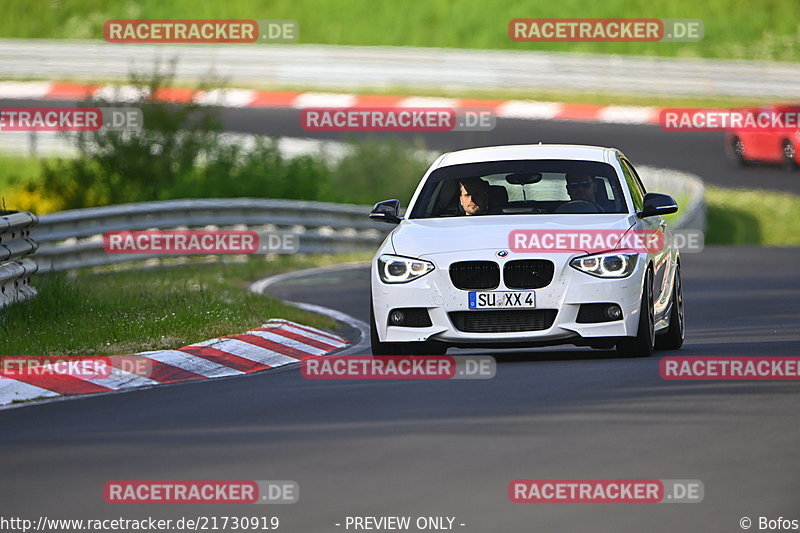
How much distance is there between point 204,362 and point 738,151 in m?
26.1

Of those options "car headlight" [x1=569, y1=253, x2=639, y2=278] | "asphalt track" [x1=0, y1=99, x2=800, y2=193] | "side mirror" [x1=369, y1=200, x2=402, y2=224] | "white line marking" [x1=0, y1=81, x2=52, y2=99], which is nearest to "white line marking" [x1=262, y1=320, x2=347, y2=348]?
"side mirror" [x1=369, y1=200, x2=402, y2=224]

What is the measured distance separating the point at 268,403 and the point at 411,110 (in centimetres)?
3019

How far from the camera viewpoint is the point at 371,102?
138ft

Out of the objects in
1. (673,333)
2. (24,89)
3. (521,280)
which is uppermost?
(24,89)

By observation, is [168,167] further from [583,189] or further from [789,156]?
[583,189]

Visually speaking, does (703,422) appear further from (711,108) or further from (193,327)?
(711,108)

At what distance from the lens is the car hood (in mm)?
11781

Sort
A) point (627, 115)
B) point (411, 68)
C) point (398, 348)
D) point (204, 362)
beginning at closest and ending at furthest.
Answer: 1. point (398, 348)
2. point (204, 362)
3. point (627, 115)
4. point (411, 68)

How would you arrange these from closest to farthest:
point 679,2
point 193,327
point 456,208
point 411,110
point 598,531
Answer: point 598,531 < point 456,208 < point 193,327 < point 411,110 < point 679,2

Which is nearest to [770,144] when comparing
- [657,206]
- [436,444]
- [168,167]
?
[168,167]

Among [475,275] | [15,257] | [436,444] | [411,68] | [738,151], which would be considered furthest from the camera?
[411,68]

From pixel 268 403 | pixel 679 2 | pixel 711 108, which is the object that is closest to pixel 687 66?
pixel 711 108

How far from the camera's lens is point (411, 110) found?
40.1m

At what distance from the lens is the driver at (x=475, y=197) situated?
41.8ft
